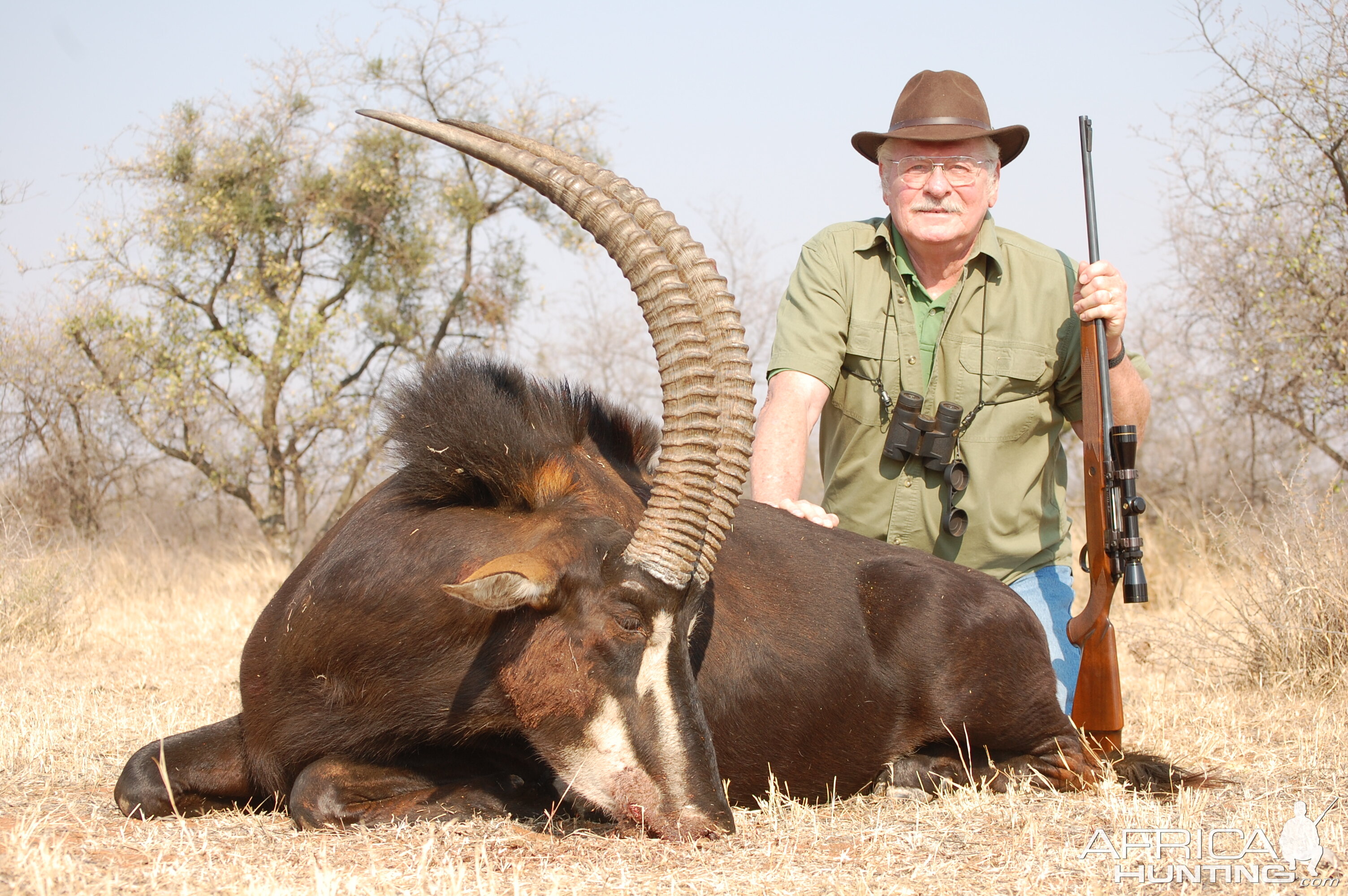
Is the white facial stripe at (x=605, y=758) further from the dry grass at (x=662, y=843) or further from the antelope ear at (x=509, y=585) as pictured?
the antelope ear at (x=509, y=585)

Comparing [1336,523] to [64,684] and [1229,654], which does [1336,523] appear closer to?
[1229,654]

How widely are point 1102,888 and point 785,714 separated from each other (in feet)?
5.47

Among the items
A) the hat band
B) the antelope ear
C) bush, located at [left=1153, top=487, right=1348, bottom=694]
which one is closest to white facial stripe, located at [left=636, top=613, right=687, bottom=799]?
the antelope ear

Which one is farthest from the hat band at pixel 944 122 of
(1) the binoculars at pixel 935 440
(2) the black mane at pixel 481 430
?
(2) the black mane at pixel 481 430

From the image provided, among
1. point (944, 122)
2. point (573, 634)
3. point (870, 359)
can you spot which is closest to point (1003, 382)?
point (870, 359)

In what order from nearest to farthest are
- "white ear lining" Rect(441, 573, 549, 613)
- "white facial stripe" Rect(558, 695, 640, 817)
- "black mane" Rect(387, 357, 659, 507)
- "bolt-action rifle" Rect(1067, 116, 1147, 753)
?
1. "white ear lining" Rect(441, 573, 549, 613)
2. "white facial stripe" Rect(558, 695, 640, 817)
3. "black mane" Rect(387, 357, 659, 507)
4. "bolt-action rifle" Rect(1067, 116, 1147, 753)

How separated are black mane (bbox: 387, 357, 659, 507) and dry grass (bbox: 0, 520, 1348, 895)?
1178 millimetres

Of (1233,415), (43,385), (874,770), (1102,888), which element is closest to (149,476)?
(43,385)

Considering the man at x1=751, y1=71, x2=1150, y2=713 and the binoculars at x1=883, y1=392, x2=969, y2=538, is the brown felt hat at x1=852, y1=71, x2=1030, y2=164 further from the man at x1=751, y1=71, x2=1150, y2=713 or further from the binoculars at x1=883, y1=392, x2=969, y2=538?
the binoculars at x1=883, y1=392, x2=969, y2=538

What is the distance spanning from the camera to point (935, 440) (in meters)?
6.16

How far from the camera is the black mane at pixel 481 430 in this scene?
4320 mm

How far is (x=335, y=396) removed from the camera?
17625 millimetres

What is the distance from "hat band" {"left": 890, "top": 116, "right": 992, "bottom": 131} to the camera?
20.4ft

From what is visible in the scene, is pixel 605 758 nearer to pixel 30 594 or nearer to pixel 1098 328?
pixel 1098 328
